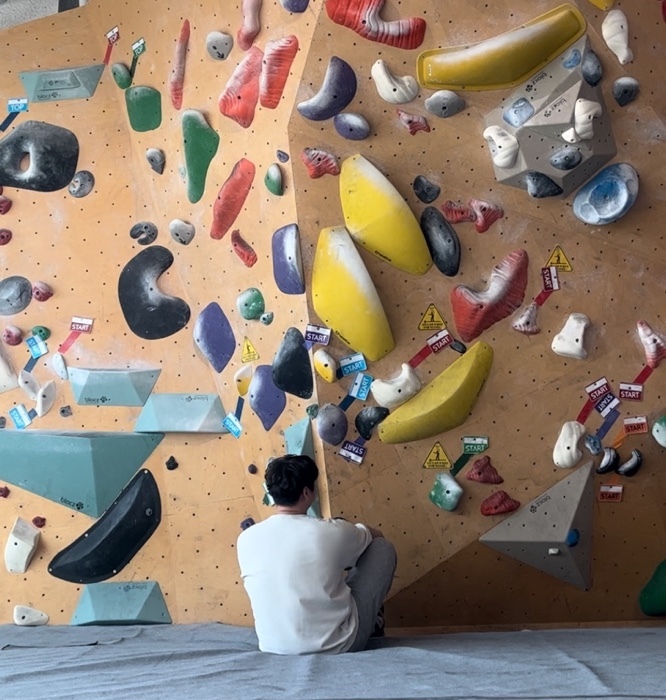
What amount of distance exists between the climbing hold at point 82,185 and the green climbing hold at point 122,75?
1.28 ft

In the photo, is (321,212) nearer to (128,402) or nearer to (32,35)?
(128,402)

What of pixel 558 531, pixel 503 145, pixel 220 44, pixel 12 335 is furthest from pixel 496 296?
pixel 12 335

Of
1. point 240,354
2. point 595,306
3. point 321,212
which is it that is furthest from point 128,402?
point 595,306

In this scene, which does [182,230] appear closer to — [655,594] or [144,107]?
[144,107]

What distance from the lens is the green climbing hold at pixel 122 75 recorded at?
11.8ft

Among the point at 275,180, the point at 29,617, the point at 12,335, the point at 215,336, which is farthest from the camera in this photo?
the point at 12,335

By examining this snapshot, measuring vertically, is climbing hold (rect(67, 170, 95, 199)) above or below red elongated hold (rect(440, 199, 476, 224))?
above

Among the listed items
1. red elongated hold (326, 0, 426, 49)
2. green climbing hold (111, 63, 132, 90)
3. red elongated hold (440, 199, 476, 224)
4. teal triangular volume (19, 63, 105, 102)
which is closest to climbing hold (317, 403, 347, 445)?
red elongated hold (440, 199, 476, 224)

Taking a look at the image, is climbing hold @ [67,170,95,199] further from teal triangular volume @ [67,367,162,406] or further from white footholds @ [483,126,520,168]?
white footholds @ [483,126,520,168]

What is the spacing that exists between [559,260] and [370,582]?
1.23 meters

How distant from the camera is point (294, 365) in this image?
10.0 ft

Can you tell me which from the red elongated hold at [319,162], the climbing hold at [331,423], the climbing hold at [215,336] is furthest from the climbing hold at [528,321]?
the climbing hold at [215,336]

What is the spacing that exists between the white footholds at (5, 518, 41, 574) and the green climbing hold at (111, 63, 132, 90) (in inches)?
71.6

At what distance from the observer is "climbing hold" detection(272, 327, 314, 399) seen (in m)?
3.04
